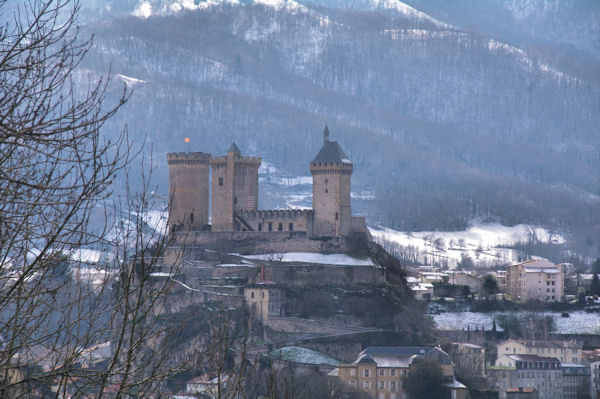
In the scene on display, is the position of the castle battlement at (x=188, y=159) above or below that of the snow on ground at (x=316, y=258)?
above

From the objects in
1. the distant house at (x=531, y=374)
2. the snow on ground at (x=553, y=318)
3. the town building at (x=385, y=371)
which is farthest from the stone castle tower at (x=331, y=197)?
the snow on ground at (x=553, y=318)

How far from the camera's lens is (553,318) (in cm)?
10181

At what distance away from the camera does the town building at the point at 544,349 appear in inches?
3546

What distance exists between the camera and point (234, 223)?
83.4m

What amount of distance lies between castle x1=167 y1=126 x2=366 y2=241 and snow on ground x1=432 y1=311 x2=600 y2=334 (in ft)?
66.3

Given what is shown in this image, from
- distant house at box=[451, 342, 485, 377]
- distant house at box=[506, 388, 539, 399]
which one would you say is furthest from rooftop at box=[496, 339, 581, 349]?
distant house at box=[506, 388, 539, 399]

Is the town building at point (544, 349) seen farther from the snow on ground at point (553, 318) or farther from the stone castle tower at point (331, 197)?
the stone castle tower at point (331, 197)

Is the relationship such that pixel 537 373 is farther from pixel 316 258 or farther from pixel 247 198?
pixel 247 198

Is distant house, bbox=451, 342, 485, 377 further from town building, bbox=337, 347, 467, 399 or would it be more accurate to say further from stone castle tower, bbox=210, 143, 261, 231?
stone castle tower, bbox=210, 143, 261, 231

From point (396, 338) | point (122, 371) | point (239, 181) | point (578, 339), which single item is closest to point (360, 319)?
point (396, 338)

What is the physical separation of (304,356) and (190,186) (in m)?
18.7

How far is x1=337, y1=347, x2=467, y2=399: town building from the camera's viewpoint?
71750 mm

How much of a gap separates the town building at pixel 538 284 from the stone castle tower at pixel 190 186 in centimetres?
3845

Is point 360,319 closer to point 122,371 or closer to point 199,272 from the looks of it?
point 199,272
